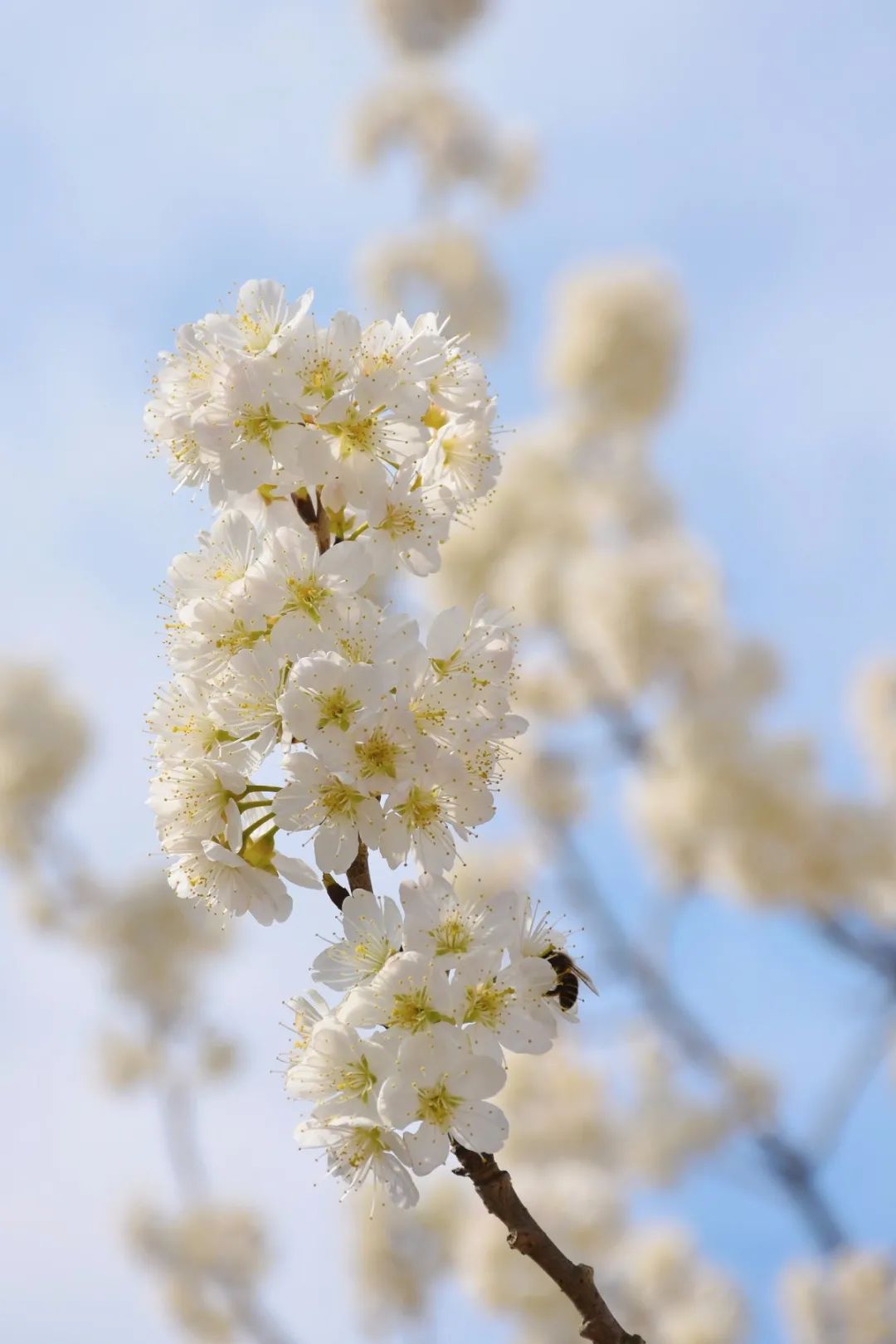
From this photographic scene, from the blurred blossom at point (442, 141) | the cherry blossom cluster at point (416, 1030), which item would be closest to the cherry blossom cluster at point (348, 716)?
the cherry blossom cluster at point (416, 1030)

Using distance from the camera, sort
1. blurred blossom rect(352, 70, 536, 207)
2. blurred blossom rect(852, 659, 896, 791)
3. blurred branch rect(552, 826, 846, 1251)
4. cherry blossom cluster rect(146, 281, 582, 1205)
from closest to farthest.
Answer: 1. cherry blossom cluster rect(146, 281, 582, 1205)
2. blurred branch rect(552, 826, 846, 1251)
3. blurred blossom rect(352, 70, 536, 207)
4. blurred blossom rect(852, 659, 896, 791)

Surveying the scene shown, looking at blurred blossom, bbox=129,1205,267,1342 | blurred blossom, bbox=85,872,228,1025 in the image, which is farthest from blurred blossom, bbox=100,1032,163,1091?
blurred blossom, bbox=129,1205,267,1342

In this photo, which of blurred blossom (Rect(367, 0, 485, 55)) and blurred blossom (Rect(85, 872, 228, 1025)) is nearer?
blurred blossom (Rect(85, 872, 228, 1025))

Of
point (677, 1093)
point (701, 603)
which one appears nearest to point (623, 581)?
point (701, 603)

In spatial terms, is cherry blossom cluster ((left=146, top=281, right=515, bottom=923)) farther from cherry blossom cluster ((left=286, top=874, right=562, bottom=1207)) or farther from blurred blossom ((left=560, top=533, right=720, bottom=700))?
blurred blossom ((left=560, top=533, right=720, bottom=700))

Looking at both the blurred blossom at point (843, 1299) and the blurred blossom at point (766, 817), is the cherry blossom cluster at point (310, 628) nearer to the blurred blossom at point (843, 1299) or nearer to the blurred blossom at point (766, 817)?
the blurred blossom at point (766, 817)

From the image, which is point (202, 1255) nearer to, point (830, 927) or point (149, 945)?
point (149, 945)
